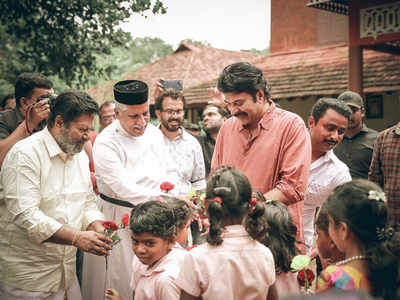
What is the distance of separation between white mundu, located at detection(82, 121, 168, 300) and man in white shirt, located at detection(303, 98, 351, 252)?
1.47m

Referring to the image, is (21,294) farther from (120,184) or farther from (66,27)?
(66,27)

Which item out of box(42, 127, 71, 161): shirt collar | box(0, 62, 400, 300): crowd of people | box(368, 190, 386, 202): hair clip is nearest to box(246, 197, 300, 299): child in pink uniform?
box(0, 62, 400, 300): crowd of people

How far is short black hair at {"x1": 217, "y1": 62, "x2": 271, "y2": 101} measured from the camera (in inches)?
138

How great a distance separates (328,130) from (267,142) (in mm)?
1057

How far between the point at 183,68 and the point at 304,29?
8590 millimetres

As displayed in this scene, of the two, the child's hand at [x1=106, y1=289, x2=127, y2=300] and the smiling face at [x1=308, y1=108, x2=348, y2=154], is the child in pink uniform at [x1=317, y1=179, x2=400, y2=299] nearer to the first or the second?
the child's hand at [x1=106, y1=289, x2=127, y2=300]

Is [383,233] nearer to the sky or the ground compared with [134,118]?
nearer to the ground

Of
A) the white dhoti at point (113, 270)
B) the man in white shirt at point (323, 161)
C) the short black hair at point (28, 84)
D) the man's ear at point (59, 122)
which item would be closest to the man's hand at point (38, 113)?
the short black hair at point (28, 84)

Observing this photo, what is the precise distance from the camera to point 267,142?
3.60m

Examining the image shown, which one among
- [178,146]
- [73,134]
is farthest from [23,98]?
[178,146]

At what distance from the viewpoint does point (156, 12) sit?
25.3 feet

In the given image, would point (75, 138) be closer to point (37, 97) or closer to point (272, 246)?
point (37, 97)

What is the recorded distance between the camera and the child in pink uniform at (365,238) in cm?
237

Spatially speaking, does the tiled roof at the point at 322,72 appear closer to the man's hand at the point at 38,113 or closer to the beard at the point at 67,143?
the man's hand at the point at 38,113
